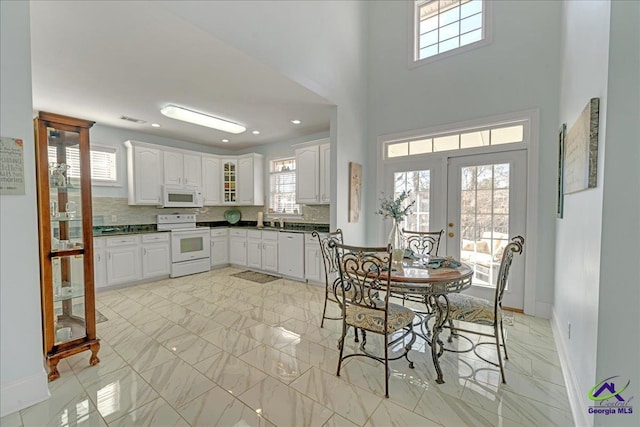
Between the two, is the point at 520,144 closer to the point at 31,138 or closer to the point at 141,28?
the point at 141,28

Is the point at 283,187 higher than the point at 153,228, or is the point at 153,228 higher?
the point at 283,187

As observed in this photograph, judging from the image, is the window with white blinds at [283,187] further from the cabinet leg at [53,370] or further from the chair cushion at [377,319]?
the cabinet leg at [53,370]

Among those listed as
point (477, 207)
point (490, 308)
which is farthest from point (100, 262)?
point (477, 207)

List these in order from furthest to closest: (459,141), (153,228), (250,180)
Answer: (250,180) → (153,228) → (459,141)

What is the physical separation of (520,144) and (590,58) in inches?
73.1

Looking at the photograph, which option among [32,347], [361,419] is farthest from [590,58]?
[32,347]

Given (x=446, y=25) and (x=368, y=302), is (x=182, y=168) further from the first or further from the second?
(x=446, y=25)

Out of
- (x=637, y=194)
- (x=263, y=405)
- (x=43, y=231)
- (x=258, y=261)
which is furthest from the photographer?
(x=258, y=261)

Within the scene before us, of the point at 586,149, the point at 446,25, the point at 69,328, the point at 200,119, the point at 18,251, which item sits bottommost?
the point at 69,328

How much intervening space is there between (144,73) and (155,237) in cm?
284

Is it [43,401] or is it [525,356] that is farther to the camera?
[525,356]

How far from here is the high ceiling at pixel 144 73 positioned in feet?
7.16

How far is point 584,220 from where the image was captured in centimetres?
172

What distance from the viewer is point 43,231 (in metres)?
2.08
